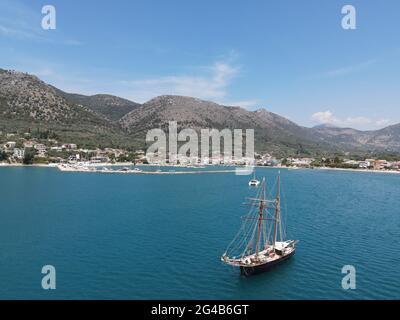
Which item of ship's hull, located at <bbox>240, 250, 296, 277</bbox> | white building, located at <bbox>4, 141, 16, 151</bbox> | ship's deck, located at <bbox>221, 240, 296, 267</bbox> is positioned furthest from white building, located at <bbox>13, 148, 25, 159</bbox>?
ship's hull, located at <bbox>240, 250, 296, 277</bbox>

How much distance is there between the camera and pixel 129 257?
35.5 meters

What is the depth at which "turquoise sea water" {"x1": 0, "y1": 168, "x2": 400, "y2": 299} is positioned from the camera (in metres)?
28.4

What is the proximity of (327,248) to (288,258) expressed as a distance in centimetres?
659

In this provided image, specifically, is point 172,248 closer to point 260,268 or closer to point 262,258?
point 262,258

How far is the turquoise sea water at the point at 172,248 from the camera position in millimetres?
28375

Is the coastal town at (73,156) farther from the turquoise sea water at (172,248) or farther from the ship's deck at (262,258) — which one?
the ship's deck at (262,258)

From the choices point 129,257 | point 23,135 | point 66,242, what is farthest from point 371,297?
point 23,135

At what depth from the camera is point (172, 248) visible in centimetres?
3838

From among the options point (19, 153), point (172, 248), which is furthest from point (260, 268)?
point (19, 153)

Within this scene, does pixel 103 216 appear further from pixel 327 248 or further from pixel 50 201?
pixel 327 248

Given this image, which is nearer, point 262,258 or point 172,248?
point 262,258

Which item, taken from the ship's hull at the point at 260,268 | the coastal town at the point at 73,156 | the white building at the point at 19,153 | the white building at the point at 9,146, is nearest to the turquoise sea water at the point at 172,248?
the ship's hull at the point at 260,268
